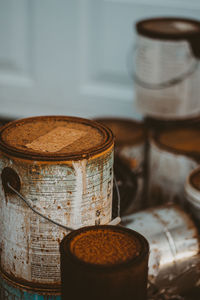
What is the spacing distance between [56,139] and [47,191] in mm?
134

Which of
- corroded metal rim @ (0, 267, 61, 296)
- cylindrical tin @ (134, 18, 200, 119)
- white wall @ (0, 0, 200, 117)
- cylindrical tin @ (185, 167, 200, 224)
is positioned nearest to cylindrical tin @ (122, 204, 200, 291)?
cylindrical tin @ (185, 167, 200, 224)

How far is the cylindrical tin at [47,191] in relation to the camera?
1000 millimetres

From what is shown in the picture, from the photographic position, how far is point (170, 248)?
4.30 feet

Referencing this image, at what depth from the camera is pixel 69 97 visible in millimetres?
2459

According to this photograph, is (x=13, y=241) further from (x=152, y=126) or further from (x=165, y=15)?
(x=165, y=15)

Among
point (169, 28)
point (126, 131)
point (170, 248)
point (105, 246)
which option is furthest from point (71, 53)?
point (105, 246)

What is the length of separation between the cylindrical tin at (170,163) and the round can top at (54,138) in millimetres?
508

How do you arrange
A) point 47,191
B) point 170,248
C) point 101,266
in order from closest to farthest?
1. point 101,266
2. point 47,191
3. point 170,248

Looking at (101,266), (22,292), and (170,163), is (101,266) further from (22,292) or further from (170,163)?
(170,163)

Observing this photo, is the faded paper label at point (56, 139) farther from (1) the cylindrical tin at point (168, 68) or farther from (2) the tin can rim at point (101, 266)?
(1) the cylindrical tin at point (168, 68)

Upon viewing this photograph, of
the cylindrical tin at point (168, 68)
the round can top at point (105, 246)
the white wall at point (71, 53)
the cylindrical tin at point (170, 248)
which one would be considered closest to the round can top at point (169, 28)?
the cylindrical tin at point (168, 68)

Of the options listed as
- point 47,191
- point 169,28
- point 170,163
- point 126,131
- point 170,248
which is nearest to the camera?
point 47,191

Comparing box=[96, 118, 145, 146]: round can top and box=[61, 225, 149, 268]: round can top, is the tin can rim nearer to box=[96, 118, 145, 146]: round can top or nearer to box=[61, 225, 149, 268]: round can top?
box=[61, 225, 149, 268]: round can top

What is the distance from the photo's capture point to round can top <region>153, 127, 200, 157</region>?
1621mm
